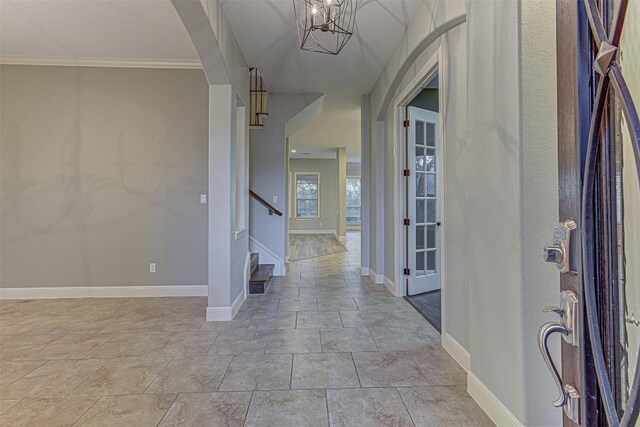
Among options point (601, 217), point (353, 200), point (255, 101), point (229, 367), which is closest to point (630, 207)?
point (601, 217)

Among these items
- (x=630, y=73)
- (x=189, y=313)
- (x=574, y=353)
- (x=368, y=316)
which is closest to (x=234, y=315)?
(x=189, y=313)

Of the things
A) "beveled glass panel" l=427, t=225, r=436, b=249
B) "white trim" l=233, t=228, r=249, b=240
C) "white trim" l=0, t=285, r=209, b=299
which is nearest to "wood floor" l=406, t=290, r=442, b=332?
"beveled glass panel" l=427, t=225, r=436, b=249

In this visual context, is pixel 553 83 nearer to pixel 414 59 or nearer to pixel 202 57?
pixel 414 59

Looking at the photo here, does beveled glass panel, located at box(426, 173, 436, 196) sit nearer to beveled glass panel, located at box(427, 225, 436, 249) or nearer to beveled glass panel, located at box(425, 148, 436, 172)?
beveled glass panel, located at box(425, 148, 436, 172)

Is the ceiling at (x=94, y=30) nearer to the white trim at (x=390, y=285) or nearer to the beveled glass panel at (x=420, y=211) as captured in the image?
the beveled glass panel at (x=420, y=211)

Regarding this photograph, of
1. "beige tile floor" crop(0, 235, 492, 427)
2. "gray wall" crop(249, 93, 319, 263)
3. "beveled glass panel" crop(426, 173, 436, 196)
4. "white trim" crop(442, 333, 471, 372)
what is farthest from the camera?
"gray wall" crop(249, 93, 319, 263)

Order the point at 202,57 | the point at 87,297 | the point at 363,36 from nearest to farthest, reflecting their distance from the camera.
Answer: the point at 202,57, the point at 363,36, the point at 87,297

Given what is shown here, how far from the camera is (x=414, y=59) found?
3.12 meters

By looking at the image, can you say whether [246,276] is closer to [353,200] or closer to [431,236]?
[431,236]

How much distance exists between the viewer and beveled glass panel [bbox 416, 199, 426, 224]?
3963mm

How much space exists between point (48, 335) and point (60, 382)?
102cm

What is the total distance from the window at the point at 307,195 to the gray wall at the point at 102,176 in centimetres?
875

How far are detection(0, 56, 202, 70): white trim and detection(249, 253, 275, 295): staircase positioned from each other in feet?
8.43

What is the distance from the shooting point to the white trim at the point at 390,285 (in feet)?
12.8
